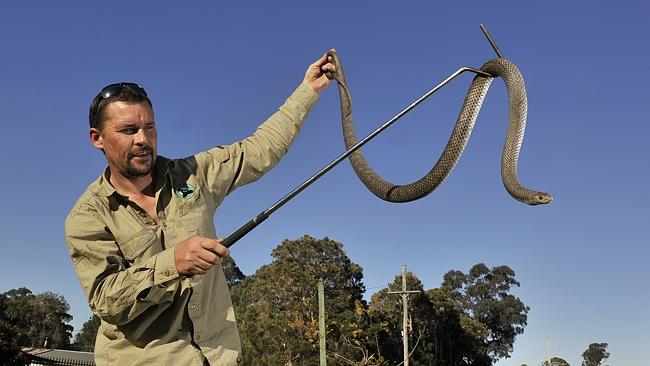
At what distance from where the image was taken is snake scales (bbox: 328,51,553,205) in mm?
3865

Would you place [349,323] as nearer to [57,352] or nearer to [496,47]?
[57,352]

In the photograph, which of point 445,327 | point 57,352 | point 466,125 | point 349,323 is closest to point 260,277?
point 349,323

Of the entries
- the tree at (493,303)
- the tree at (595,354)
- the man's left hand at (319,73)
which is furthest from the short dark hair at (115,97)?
the tree at (595,354)

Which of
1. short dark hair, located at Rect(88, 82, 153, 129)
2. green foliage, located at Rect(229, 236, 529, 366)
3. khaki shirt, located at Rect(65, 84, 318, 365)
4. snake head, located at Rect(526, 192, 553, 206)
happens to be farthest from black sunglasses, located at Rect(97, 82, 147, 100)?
green foliage, located at Rect(229, 236, 529, 366)

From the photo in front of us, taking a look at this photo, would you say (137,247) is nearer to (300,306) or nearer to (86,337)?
(300,306)

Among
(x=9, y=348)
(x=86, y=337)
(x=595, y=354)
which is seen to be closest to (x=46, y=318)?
(x=86, y=337)

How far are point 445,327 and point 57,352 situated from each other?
26763 millimetres

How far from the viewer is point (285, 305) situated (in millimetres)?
34406

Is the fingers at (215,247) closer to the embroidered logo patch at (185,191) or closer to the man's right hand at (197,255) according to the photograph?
the man's right hand at (197,255)

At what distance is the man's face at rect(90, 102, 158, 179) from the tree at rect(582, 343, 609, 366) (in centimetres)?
8421

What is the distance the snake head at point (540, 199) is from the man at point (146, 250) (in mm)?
1894

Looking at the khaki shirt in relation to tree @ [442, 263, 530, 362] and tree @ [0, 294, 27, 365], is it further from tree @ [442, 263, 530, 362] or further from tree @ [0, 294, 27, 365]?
tree @ [442, 263, 530, 362]

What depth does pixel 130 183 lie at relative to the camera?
9.87ft

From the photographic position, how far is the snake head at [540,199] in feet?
12.6
